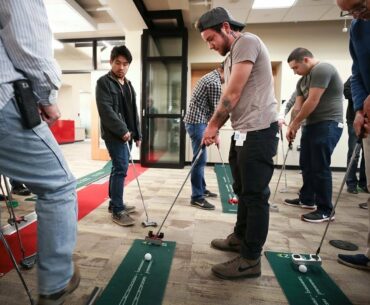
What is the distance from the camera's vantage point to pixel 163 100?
18.1 feet

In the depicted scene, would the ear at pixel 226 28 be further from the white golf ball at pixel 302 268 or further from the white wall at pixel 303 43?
the white wall at pixel 303 43

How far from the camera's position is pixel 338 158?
204 inches

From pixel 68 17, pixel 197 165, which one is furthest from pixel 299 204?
pixel 68 17

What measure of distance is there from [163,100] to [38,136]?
4864 mm

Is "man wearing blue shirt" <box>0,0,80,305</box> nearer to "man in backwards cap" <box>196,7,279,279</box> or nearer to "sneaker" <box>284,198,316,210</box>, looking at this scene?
"man in backwards cap" <box>196,7,279,279</box>

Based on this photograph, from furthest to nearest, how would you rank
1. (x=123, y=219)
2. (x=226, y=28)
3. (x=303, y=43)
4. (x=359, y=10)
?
1. (x=303, y=43)
2. (x=123, y=219)
3. (x=226, y=28)
4. (x=359, y=10)

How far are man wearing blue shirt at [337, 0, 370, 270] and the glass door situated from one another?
12.7 ft

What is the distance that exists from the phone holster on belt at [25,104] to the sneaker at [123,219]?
1455 mm

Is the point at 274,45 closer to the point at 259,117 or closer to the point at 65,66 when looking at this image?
the point at 259,117

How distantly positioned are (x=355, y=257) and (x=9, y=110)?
6.36ft

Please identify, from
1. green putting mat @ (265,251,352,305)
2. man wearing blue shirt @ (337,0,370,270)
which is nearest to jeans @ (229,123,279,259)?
green putting mat @ (265,251,352,305)

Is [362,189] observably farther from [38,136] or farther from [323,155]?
[38,136]

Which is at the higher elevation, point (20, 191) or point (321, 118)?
point (321, 118)

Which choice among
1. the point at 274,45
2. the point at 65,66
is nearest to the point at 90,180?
the point at 274,45
